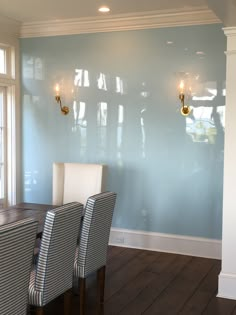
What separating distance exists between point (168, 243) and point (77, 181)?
146cm

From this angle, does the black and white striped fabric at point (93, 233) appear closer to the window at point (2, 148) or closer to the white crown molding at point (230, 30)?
the white crown molding at point (230, 30)

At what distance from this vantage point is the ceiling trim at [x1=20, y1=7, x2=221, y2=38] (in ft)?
16.6

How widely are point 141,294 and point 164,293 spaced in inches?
8.3

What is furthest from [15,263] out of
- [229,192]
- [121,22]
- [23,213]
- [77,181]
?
[121,22]

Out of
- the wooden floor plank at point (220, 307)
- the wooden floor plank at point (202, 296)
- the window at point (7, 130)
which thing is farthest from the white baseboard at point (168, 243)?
the window at point (7, 130)

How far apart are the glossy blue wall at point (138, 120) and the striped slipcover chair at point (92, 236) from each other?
186cm

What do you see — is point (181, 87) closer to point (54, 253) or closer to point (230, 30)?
point (230, 30)

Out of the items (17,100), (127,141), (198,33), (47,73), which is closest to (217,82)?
(198,33)

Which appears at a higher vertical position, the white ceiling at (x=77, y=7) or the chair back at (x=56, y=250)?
the white ceiling at (x=77, y=7)

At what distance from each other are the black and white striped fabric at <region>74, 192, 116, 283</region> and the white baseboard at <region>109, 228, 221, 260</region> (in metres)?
1.89

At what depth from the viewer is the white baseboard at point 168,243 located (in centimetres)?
518

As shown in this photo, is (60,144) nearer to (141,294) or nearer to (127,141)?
(127,141)

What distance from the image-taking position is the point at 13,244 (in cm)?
236

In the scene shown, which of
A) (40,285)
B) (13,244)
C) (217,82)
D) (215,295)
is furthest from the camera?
(217,82)
